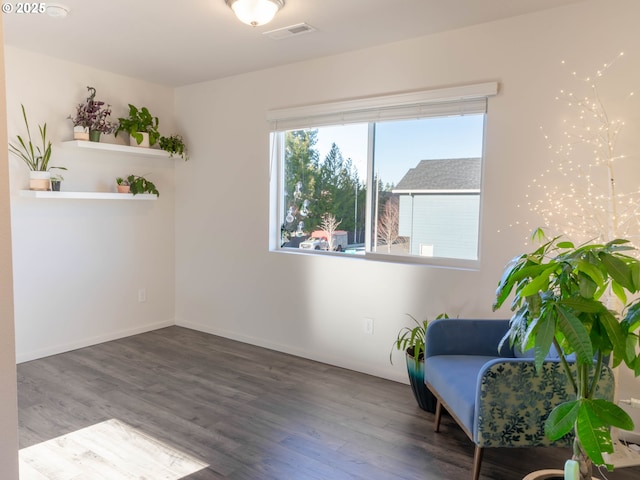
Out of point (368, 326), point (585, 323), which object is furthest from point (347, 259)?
point (585, 323)

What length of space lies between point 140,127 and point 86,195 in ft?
2.75

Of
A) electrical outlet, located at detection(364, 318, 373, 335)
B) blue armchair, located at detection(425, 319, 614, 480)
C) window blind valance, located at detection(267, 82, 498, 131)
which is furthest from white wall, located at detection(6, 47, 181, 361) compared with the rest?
blue armchair, located at detection(425, 319, 614, 480)

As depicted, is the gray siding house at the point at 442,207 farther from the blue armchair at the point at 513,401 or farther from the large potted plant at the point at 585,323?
the large potted plant at the point at 585,323

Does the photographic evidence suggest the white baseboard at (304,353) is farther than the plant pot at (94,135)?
No

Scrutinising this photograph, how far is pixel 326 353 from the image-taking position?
3607 mm

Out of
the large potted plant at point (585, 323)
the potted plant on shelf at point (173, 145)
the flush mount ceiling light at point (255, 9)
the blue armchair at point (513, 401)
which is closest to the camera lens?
the large potted plant at point (585, 323)

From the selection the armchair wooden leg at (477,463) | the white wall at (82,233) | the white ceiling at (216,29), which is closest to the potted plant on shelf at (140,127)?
the white wall at (82,233)

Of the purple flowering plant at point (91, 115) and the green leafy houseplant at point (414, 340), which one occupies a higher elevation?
the purple flowering plant at point (91, 115)

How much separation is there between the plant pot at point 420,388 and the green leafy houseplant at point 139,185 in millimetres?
2815

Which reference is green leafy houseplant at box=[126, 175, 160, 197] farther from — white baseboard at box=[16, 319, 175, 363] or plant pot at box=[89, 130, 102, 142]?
white baseboard at box=[16, 319, 175, 363]

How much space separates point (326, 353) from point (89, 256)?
7.41 feet

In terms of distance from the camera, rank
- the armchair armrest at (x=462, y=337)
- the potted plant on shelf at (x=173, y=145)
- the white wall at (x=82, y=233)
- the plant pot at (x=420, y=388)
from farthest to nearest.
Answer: the potted plant on shelf at (x=173, y=145) < the white wall at (x=82, y=233) < the plant pot at (x=420, y=388) < the armchair armrest at (x=462, y=337)

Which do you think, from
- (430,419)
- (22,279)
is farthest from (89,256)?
(430,419)

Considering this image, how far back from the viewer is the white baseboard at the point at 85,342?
3.55 m
